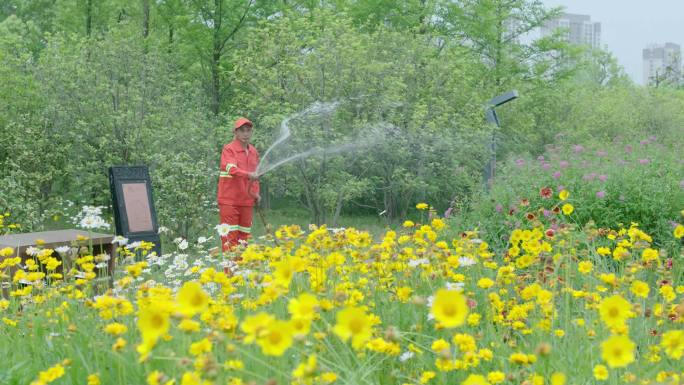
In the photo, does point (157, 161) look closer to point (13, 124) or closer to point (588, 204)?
point (13, 124)

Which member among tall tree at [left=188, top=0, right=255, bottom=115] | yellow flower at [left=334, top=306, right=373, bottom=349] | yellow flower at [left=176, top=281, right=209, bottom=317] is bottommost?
yellow flower at [left=334, top=306, right=373, bottom=349]

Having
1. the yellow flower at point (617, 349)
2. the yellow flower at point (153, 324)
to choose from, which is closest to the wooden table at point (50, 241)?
the yellow flower at point (153, 324)

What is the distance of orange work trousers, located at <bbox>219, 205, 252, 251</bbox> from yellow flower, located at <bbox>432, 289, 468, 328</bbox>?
6719 millimetres

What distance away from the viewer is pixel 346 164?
14.3m

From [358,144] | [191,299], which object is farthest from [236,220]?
[191,299]

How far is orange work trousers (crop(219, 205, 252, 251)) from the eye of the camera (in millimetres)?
8570

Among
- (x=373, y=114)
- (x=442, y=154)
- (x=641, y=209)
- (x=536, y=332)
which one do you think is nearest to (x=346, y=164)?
(x=373, y=114)

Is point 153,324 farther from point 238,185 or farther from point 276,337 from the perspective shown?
point 238,185

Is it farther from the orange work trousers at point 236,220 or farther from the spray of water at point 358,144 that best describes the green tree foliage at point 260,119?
the orange work trousers at point 236,220

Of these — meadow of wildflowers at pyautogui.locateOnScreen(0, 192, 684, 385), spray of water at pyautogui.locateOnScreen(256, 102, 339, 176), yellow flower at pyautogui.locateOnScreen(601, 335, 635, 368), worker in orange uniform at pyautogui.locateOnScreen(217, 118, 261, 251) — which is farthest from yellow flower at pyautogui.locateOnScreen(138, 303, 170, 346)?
spray of water at pyautogui.locateOnScreen(256, 102, 339, 176)

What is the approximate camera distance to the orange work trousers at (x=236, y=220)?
857 cm

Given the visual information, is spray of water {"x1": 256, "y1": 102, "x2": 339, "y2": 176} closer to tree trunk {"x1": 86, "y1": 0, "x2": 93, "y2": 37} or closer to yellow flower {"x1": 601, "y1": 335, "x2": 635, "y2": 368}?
tree trunk {"x1": 86, "y1": 0, "x2": 93, "y2": 37}

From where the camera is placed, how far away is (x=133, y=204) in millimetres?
8969

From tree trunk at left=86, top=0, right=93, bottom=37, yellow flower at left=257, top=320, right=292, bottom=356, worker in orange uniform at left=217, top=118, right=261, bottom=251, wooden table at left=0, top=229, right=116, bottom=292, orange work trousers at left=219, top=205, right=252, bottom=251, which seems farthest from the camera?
tree trunk at left=86, top=0, right=93, bottom=37
